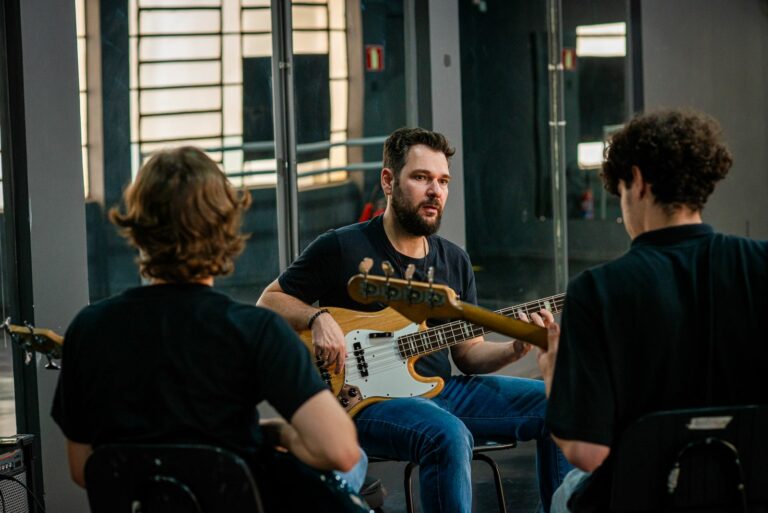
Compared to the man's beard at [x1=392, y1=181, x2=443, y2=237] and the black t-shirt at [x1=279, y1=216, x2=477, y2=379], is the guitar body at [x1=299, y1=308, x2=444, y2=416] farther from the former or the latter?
the man's beard at [x1=392, y1=181, x2=443, y2=237]

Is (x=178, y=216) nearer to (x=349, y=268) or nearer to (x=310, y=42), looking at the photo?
(x=349, y=268)

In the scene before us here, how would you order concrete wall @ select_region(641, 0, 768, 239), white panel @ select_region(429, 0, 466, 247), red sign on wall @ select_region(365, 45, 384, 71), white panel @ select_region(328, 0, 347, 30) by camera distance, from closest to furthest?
white panel @ select_region(328, 0, 347, 30), red sign on wall @ select_region(365, 45, 384, 71), white panel @ select_region(429, 0, 466, 247), concrete wall @ select_region(641, 0, 768, 239)

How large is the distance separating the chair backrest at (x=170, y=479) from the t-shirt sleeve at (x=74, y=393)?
121mm

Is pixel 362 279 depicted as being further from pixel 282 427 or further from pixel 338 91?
pixel 338 91

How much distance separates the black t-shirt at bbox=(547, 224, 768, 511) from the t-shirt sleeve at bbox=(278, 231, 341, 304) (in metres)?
1.47

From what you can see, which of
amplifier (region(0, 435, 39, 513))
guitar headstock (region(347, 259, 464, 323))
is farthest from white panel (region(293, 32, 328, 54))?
guitar headstock (region(347, 259, 464, 323))

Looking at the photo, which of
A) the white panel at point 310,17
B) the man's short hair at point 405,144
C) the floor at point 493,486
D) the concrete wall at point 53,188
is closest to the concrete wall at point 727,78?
the white panel at point 310,17

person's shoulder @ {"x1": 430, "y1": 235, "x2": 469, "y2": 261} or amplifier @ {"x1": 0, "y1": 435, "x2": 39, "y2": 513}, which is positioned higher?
A: person's shoulder @ {"x1": 430, "y1": 235, "x2": 469, "y2": 261}

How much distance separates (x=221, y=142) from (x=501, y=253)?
2.35 metres

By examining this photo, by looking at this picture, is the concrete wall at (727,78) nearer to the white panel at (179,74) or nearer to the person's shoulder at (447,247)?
the white panel at (179,74)

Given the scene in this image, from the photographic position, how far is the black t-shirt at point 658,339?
80.0 inches

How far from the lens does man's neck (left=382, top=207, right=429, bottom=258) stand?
3.48 metres

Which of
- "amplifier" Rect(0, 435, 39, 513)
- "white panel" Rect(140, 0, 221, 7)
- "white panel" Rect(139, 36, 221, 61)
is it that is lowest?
"amplifier" Rect(0, 435, 39, 513)

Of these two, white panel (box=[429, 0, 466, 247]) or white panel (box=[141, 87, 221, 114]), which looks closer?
white panel (box=[141, 87, 221, 114])
